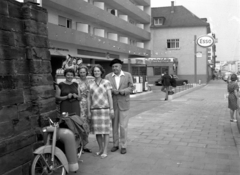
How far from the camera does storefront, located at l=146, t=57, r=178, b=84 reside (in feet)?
123

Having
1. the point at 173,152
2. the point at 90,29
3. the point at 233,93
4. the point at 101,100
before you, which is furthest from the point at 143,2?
the point at 101,100

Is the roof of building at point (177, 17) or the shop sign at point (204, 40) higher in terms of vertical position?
the roof of building at point (177, 17)

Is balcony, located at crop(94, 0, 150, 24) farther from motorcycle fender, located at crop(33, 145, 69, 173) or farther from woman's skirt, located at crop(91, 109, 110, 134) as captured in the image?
motorcycle fender, located at crop(33, 145, 69, 173)

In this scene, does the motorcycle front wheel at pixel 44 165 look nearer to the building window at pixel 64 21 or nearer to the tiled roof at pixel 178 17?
the building window at pixel 64 21

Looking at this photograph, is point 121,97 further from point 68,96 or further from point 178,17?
point 178,17

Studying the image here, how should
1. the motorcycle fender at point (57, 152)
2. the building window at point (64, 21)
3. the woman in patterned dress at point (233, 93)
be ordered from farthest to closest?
the building window at point (64, 21)
the woman in patterned dress at point (233, 93)
the motorcycle fender at point (57, 152)

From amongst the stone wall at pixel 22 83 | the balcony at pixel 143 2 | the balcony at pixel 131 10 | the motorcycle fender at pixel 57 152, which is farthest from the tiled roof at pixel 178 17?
the motorcycle fender at pixel 57 152

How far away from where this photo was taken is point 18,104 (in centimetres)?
421

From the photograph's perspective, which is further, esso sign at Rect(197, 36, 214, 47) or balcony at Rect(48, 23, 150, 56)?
esso sign at Rect(197, 36, 214, 47)

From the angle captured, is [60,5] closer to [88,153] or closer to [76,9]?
[76,9]

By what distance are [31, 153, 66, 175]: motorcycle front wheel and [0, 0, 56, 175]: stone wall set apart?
0.92 feet

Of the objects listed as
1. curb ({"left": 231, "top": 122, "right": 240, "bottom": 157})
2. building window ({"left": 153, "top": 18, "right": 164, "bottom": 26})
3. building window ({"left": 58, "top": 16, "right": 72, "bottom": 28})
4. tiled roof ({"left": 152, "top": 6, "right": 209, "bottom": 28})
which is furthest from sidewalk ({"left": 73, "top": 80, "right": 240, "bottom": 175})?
building window ({"left": 153, "top": 18, "right": 164, "bottom": 26})

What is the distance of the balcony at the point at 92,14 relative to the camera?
811 inches

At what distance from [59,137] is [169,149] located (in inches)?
106
